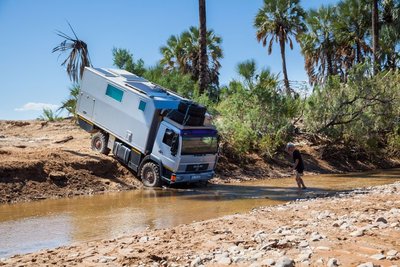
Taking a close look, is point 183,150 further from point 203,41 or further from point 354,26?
point 354,26

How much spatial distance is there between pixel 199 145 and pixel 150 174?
2178 millimetres

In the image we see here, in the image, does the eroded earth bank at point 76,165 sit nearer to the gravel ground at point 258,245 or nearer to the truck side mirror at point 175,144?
the truck side mirror at point 175,144

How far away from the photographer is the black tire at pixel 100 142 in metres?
19.9

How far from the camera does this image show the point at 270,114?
24.4 m

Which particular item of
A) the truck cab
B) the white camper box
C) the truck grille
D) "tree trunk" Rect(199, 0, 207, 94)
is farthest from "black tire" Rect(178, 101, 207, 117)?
"tree trunk" Rect(199, 0, 207, 94)

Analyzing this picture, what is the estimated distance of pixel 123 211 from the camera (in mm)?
13211

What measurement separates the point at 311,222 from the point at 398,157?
78.3ft

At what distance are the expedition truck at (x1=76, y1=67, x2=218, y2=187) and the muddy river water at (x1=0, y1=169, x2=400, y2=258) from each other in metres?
0.88

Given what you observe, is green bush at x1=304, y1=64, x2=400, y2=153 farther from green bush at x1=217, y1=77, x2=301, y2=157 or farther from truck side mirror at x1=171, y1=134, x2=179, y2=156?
truck side mirror at x1=171, y1=134, x2=179, y2=156

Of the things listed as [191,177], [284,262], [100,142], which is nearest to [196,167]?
[191,177]

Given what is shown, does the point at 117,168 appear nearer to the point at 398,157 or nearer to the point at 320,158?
the point at 320,158

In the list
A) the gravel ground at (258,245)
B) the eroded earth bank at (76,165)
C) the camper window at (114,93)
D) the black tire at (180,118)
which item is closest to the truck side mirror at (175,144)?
the black tire at (180,118)

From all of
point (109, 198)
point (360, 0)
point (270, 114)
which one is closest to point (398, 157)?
point (270, 114)

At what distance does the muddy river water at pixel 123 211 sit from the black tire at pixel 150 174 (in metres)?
0.39
